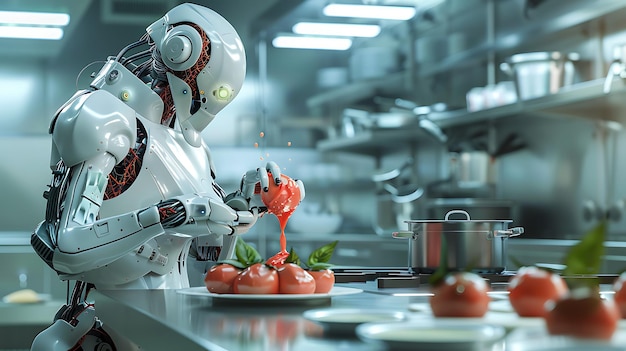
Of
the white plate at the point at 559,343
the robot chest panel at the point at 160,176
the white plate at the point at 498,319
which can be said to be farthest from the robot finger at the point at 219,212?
the white plate at the point at 559,343

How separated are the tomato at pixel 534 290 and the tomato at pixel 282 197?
1.01 metres

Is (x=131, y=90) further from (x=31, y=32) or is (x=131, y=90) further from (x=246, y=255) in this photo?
(x=31, y=32)

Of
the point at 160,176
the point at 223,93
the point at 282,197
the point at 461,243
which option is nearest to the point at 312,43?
the point at 223,93

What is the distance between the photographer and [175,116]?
98.1 inches

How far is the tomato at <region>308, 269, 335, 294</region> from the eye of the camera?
156 centimetres

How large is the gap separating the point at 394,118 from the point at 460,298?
4.62 m

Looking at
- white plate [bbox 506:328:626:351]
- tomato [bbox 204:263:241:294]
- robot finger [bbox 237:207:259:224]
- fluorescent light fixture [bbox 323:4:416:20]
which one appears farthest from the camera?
fluorescent light fixture [bbox 323:4:416:20]

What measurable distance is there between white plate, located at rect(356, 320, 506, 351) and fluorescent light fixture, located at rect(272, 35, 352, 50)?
16.1 ft

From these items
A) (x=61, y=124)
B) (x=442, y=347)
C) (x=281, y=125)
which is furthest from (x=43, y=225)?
(x=281, y=125)

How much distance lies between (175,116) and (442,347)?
1.76m

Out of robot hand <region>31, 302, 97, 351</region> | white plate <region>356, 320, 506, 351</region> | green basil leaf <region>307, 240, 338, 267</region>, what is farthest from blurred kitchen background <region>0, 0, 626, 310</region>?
white plate <region>356, 320, 506, 351</region>

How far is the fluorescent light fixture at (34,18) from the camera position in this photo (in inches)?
204

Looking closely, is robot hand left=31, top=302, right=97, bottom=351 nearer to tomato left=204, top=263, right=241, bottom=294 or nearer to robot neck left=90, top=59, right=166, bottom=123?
robot neck left=90, top=59, right=166, bottom=123

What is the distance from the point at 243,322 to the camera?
1.21 metres
